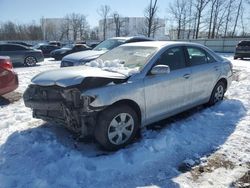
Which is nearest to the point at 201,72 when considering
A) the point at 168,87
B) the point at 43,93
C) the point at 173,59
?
the point at 173,59

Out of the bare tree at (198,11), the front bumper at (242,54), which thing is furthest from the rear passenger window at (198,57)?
the bare tree at (198,11)

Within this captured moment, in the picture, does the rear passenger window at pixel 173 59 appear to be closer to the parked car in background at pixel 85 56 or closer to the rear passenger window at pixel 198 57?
the rear passenger window at pixel 198 57

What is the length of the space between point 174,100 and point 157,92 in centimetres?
57

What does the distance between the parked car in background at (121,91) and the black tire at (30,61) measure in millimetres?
13073

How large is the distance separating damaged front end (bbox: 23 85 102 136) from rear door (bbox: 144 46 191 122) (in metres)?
1.06

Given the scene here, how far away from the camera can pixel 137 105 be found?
4.57 meters

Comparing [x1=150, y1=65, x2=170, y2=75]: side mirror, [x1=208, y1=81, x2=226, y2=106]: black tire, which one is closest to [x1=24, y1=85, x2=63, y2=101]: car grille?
[x1=150, y1=65, x2=170, y2=75]: side mirror

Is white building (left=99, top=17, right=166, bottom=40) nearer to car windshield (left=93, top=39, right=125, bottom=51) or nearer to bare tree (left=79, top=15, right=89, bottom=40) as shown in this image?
bare tree (left=79, top=15, right=89, bottom=40)

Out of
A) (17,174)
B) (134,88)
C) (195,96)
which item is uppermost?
(134,88)

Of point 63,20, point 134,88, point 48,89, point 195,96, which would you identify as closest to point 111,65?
point 134,88

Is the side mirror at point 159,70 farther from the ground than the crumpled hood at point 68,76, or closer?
farther from the ground

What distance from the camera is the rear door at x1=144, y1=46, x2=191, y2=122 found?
477cm

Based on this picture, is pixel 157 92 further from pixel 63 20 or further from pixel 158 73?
pixel 63 20

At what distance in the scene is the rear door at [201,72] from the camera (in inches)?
228
